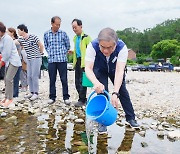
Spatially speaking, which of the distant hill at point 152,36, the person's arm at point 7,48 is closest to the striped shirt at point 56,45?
the person's arm at point 7,48

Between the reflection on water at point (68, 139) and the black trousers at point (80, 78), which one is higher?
the black trousers at point (80, 78)

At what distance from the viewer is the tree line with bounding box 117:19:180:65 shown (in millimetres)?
87188

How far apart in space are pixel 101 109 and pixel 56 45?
3338 mm

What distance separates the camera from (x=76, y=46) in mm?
7238

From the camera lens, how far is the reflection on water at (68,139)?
4297mm

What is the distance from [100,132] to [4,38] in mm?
Answer: 3226

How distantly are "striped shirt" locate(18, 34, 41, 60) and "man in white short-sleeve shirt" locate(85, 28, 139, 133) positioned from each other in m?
3.31

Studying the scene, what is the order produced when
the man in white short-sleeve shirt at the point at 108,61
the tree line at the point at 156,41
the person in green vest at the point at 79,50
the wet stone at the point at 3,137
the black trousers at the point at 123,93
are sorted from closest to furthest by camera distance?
the man in white short-sleeve shirt at the point at 108,61, the wet stone at the point at 3,137, the black trousers at the point at 123,93, the person in green vest at the point at 79,50, the tree line at the point at 156,41

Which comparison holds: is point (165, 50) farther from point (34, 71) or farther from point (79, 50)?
point (79, 50)

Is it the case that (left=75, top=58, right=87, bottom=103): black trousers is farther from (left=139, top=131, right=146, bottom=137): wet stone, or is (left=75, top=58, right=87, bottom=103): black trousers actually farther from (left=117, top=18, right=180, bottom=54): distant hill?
(left=117, top=18, right=180, bottom=54): distant hill

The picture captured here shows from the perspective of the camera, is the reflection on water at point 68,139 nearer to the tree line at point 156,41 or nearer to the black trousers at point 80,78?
the black trousers at point 80,78

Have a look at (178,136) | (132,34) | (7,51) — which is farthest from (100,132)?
(132,34)

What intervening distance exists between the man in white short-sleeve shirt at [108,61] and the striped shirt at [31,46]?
10.9 feet

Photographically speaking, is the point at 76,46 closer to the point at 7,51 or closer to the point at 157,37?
the point at 7,51
